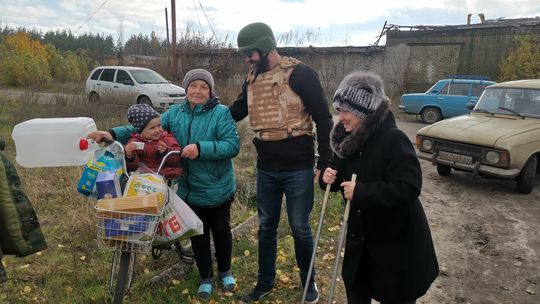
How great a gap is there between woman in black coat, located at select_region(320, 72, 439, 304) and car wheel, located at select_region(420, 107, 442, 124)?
43.2 ft

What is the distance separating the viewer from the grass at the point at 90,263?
124 inches

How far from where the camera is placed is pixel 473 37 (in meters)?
21.1

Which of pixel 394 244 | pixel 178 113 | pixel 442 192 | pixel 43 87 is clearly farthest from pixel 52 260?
pixel 43 87

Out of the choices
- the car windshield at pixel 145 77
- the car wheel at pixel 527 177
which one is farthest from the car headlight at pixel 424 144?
the car windshield at pixel 145 77

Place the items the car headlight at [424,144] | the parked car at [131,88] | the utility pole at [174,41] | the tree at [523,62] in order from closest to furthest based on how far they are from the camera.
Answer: the car headlight at [424,144], the parked car at [131,88], the tree at [523,62], the utility pole at [174,41]

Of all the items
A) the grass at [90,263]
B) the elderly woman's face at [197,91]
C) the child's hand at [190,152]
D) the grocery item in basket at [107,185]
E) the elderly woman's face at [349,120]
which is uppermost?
the elderly woman's face at [197,91]

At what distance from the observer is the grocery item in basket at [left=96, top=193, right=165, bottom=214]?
7.17 feet

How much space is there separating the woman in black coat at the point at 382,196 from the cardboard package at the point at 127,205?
104 centimetres

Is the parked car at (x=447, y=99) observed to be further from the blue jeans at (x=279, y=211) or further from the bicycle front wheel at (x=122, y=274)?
the bicycle front wheel at (x=122, y=274)

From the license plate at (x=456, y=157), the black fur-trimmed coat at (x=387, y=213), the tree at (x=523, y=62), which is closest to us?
the black fur-trimmed coat at (x=387, y=213)

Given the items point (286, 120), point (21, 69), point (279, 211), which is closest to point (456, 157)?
point (279, 211)

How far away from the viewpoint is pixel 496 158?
6.18 meters

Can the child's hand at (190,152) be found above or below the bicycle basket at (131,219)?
above

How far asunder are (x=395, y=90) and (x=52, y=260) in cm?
2129
